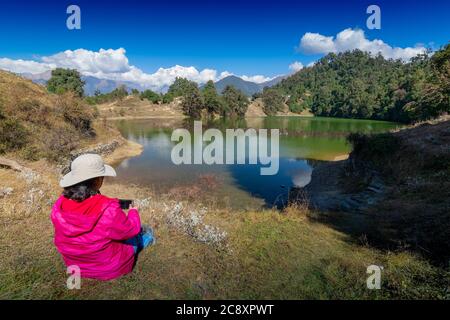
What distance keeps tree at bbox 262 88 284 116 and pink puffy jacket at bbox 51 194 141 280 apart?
144278mm

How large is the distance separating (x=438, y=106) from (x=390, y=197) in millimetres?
38238

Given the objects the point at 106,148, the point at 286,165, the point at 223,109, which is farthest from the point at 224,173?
the point at 223,109

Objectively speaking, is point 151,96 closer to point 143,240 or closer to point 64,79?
point 64,79

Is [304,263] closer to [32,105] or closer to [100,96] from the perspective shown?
[32,105]

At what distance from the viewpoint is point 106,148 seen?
32844 millimetres

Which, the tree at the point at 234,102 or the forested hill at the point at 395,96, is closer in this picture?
the forested hill at the point at 395,96

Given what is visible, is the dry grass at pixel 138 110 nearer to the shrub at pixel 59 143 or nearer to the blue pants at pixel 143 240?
the shrub at pixel 59 143

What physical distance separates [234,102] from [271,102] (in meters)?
35.1

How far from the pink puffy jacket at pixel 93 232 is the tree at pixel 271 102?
144m

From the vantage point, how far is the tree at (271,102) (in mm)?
146125

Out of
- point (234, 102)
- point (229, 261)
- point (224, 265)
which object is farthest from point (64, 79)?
point (224, 265)

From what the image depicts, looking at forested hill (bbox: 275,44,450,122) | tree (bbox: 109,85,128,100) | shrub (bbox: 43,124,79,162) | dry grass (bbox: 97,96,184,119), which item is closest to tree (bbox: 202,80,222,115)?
dry grass (bbox: 97,96,184,119)

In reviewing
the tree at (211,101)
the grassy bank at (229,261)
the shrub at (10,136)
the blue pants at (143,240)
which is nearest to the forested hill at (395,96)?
the grassy bank at (229,261)

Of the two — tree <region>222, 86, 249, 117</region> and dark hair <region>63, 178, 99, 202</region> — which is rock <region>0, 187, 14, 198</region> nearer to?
dark hair <region>63, 178, 99, 202</region>
